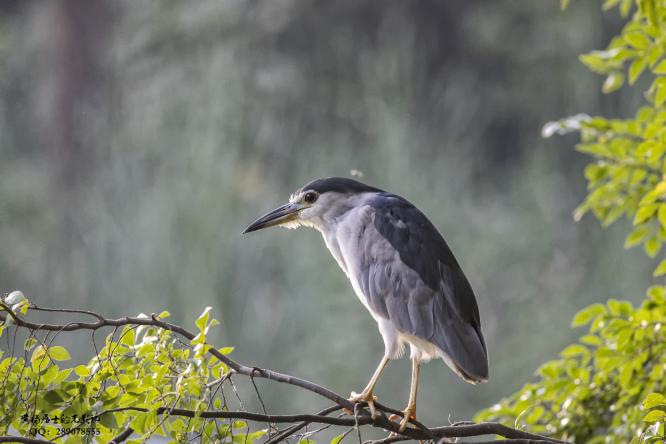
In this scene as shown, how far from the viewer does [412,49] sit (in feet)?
17.7

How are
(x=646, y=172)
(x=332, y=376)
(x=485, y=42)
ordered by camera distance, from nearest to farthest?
1. (x=646, y=172)
2. (x=332, y=376)
3. (x=485, y=42)

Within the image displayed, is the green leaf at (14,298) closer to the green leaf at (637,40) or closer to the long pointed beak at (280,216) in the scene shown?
the long pointed beak at (280,216)

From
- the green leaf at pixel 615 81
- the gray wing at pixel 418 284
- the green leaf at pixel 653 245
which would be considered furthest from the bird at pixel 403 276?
the green leaf at pixel 615 81

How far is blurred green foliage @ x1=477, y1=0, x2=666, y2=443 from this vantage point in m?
1.46

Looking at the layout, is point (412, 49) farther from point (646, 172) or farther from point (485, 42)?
point (646, 172)

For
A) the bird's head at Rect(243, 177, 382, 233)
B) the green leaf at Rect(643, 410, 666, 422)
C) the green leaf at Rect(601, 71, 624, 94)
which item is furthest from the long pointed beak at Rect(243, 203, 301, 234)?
the green leaf at Rect(643, 410, 666, 422)

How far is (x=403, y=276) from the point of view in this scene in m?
1.71

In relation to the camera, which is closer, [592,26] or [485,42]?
[592,26]

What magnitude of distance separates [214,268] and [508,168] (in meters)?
2.02

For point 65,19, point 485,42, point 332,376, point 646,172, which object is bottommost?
point 646,172

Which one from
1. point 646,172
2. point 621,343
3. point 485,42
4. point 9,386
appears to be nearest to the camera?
point 9,386

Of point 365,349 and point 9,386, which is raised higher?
point 365,349

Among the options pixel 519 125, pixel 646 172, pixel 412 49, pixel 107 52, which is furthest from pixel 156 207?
pixel 646 172

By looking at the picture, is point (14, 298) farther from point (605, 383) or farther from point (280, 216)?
point (605, 383)
